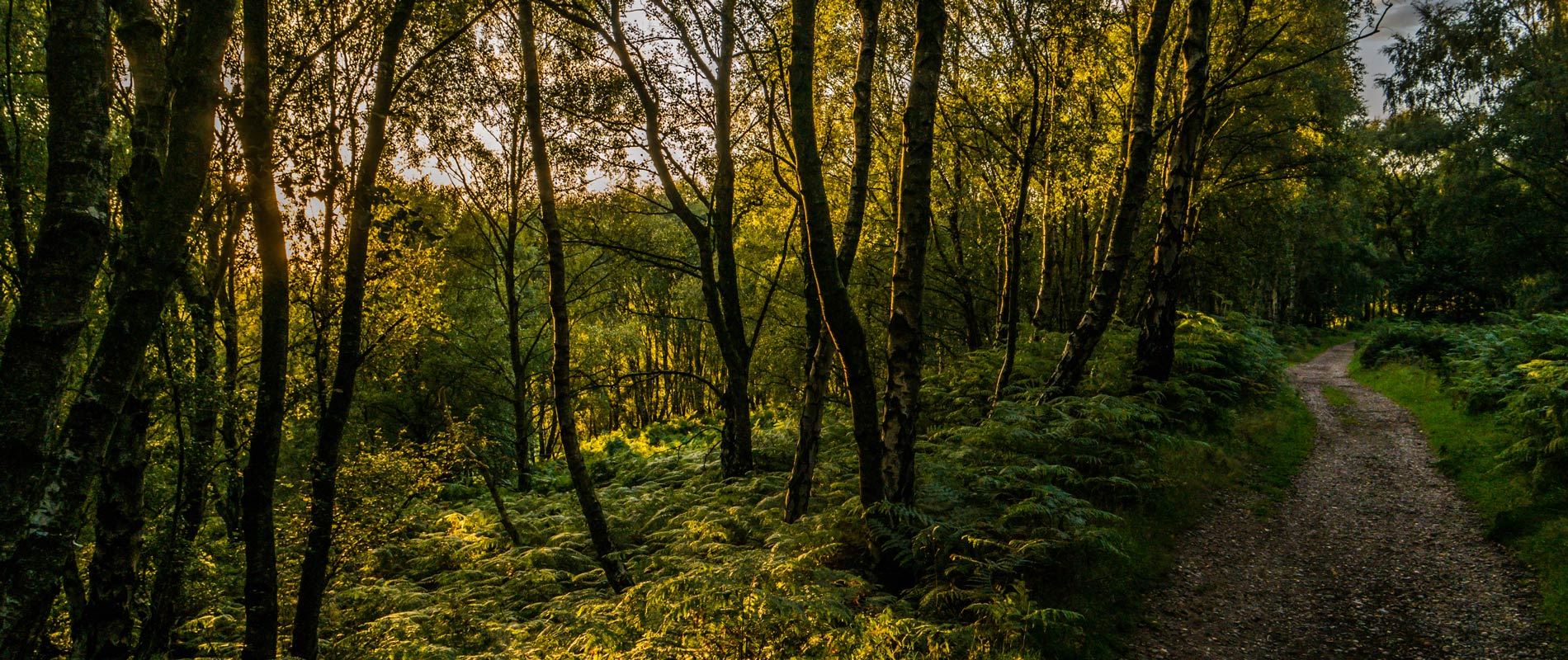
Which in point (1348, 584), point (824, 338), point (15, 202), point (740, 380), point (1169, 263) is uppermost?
point (1169, 263)

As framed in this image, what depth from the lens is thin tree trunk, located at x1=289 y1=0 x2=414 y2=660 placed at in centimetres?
622

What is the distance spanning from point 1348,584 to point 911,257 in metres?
5.83

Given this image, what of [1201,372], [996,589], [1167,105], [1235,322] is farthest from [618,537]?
[1235,322]

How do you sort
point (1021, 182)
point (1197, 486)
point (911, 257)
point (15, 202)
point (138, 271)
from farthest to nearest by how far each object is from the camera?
point (1021, 182) → point (1197, 486) → point (911, 257) → point (15, 202) → point (138, 271)

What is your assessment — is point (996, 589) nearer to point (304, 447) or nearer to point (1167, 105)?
point (1167, 105)

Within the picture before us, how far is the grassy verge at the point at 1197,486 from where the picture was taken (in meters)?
6.36

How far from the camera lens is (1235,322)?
2011cm

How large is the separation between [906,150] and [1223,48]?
1543 cm

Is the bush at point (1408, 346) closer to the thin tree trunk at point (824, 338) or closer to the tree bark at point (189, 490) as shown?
the thin tree trunk at point (824, 338)

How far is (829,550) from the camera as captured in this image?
20.7ft

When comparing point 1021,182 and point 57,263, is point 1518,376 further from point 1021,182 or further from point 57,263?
point 57,263

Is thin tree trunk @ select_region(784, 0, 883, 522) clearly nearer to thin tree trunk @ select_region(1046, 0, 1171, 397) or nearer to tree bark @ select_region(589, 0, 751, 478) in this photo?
tree bark @ select_region(589, 0, 751, 478)

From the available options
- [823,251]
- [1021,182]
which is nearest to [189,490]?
[823,251]

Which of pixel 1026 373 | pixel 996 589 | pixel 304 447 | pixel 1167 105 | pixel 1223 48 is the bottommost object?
pixel 304 447
